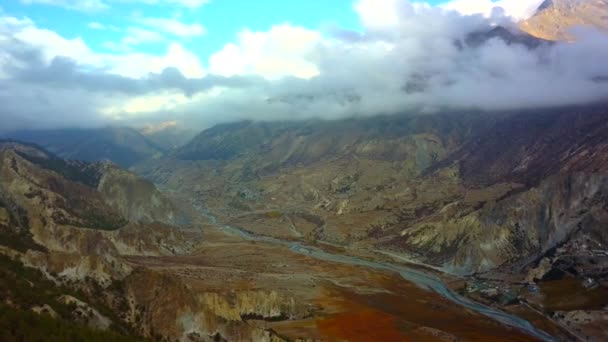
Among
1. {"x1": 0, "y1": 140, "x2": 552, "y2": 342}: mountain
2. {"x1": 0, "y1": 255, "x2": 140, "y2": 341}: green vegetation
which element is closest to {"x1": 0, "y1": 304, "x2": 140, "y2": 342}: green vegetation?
{"x1": 0, "y1": 255, "x2": 140, "y2": 341}: green vegetation

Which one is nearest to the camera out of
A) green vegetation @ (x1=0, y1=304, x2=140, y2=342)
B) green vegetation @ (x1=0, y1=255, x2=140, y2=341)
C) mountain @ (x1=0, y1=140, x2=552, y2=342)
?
green vegetation @ (x1=0, y1=304, x2=140, y2=342)

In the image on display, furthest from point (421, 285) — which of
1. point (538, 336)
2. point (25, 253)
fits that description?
point (25, 253)

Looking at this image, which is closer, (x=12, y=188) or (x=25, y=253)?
(x=25, y=253)

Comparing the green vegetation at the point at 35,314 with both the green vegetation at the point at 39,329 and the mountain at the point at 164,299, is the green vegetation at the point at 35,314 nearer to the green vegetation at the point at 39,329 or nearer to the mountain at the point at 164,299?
the green vegetation at the point at 39,329

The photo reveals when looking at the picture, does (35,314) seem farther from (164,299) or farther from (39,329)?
(164,299)

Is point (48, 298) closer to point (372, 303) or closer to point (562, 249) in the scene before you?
point (372, 303)

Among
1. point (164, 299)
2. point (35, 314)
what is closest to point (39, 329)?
point (35, 314)

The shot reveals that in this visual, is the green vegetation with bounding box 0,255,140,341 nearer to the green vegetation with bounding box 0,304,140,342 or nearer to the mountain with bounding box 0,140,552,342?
the green vegetation with bounding box 0,304,140,342

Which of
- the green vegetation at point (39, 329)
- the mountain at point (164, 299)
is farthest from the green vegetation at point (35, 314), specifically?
the mountain at point (164, 299)
